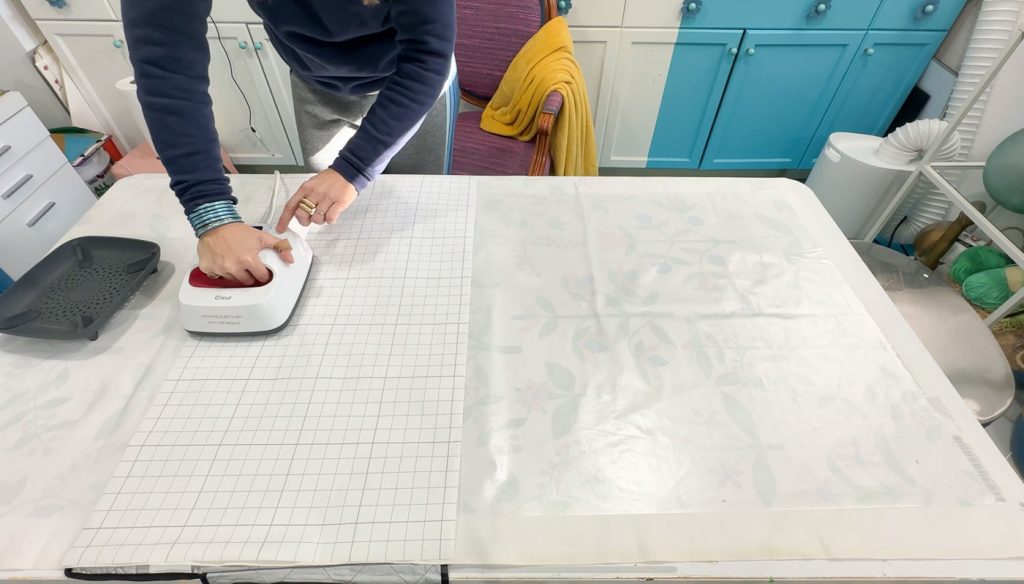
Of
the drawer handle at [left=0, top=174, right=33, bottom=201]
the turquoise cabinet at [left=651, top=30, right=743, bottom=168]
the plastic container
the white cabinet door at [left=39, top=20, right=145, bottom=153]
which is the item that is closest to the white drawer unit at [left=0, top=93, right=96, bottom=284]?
the drawer handle at [left=0, top=174, right=33, bottom=201]

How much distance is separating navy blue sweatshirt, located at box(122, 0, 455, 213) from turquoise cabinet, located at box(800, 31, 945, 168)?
1992mm

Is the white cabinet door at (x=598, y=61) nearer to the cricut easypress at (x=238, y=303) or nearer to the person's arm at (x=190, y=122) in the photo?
the person's arm at (x=190, y=122)

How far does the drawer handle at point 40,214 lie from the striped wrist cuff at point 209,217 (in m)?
1.57

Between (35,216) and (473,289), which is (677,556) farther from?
(35,216)

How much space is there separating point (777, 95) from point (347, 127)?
183 cm

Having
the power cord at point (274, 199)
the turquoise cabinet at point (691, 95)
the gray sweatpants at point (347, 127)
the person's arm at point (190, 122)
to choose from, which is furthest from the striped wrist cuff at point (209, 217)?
the turquoise cabinet at point (691, 95)

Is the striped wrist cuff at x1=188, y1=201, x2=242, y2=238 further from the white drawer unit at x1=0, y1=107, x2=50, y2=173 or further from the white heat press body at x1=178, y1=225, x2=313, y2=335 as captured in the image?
the white drawer unit at x1=0, y1=107, x2=50, y2=173

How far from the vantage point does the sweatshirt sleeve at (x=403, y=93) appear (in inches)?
29.8

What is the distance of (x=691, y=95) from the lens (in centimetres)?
209

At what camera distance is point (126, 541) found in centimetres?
50

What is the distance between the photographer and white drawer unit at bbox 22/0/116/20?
1783 mm

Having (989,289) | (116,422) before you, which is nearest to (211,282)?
(116,422)

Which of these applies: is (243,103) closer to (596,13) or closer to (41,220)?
(41,220)

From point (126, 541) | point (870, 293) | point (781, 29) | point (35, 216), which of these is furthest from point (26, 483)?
point (781, 29)
